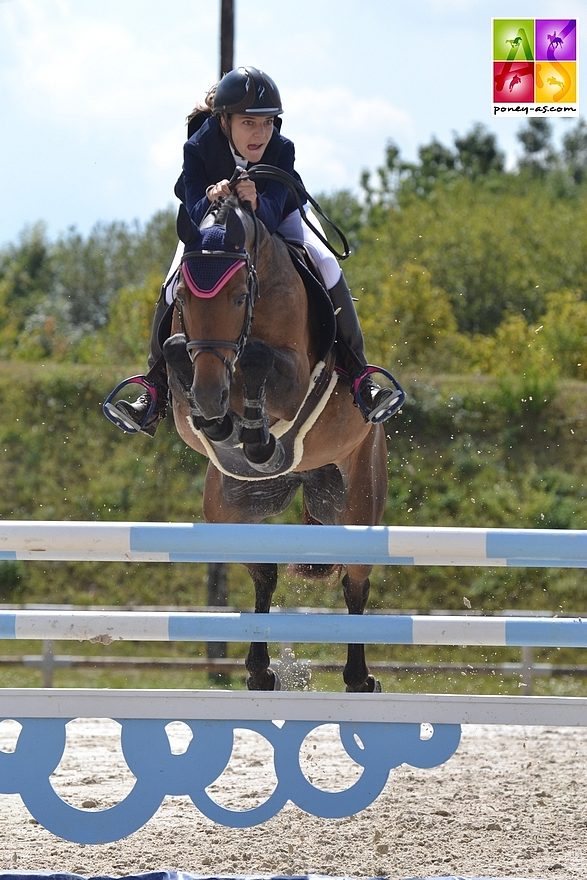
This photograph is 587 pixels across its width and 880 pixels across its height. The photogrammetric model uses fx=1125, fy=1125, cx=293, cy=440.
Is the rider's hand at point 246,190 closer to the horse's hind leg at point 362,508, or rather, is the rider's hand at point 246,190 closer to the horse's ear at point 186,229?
the horse's ear at point 186,229

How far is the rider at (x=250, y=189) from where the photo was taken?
375 cm

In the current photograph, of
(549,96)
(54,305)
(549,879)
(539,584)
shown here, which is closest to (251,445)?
(549,879)

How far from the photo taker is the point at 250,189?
3.69 metres

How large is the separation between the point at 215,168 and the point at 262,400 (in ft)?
2.68

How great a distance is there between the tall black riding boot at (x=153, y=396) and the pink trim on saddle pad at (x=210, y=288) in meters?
0.68

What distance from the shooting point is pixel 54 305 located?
35.0 meters

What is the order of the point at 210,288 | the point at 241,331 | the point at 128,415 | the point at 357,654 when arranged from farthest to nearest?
the point at 357,654, the point at 128,415, the point at 241,331, the point at 210,288

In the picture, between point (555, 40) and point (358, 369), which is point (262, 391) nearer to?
point (358, 369)

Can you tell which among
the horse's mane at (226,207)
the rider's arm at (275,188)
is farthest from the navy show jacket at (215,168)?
the horse's mane at (226,207)

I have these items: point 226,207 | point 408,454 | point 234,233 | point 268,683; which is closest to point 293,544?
point 234,233

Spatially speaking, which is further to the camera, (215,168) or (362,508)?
(362,508)

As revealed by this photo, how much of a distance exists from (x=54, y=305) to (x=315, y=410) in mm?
31974

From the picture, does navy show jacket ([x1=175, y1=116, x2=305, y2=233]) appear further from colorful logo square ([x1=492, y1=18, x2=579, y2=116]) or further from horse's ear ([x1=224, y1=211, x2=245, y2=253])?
colorful logo square ([x1=492, y1=18, x2=579, y2=116])

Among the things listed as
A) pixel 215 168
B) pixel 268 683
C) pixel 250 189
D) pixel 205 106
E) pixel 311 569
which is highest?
pixel 205 106
